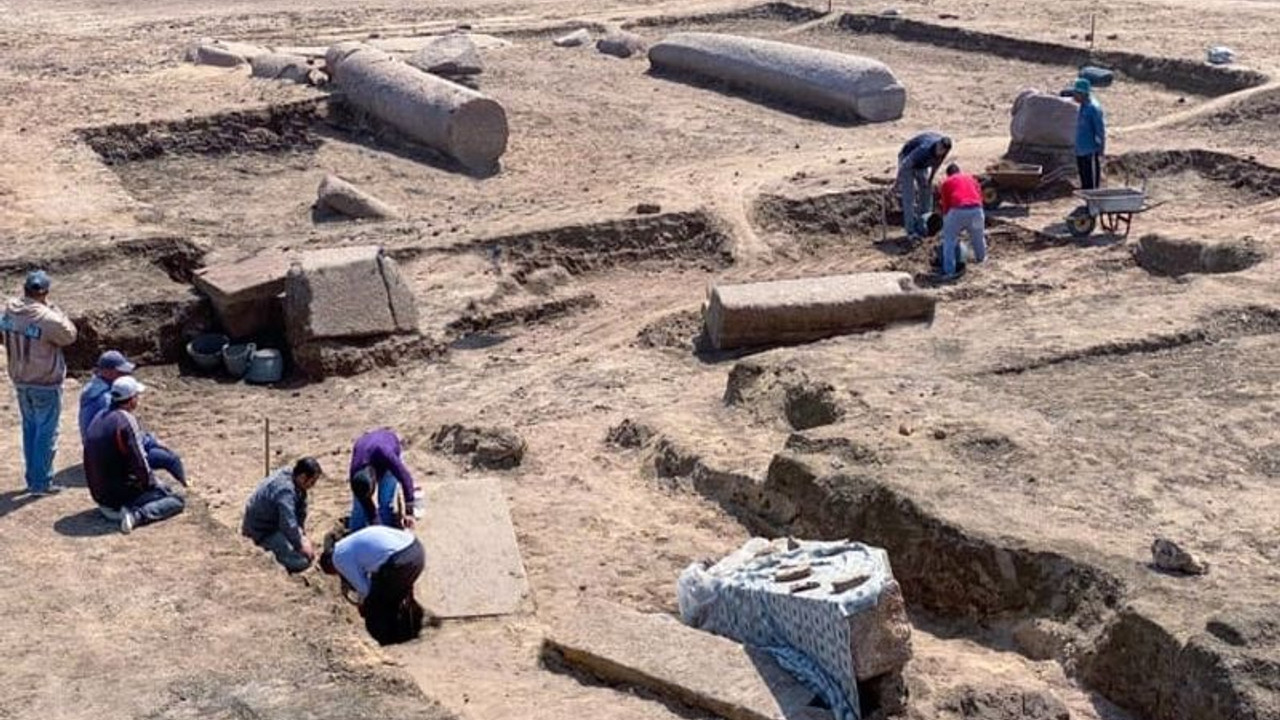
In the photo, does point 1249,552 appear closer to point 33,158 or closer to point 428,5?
point 33,158

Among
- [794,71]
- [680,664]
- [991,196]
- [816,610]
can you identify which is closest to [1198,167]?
[991,196]

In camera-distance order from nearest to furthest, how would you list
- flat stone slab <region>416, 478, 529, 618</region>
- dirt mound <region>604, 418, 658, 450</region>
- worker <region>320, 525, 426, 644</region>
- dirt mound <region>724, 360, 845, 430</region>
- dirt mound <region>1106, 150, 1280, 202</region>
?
worker <region>320, 525, 426, 644</region> < flat stone slab <region>416, 478, 529, 618</region> < dirt mound <region>724, 360, 845, 430</region> < dirt mound <region>604, 418, 658, 450</region> < dirt mound <region>1106, 150, 1280, 202</region>

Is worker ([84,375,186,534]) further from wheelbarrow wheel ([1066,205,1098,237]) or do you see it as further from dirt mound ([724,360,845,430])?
wheelbarrow wheel ([1066,205,1098,237])

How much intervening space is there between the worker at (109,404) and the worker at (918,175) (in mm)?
8451

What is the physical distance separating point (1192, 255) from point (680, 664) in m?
8.72

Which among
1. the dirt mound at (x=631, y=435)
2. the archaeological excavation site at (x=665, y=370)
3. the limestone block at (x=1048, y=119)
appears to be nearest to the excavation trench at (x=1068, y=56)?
the archaeological excavation site at (x=665, y=370)

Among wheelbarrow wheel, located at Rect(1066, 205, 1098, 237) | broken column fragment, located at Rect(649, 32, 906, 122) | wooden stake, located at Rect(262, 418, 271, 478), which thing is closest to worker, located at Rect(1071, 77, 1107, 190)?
wheelbarrow wheel, located at Rect(1066, 205, 1098, 237)

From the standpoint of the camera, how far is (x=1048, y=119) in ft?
59.5

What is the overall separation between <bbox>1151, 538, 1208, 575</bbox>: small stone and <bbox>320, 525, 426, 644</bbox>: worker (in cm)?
381

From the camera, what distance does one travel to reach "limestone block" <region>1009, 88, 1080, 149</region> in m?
18.1

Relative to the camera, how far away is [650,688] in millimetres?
8234

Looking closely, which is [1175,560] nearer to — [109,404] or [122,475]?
[122,475]

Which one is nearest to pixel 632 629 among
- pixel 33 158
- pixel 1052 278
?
pixel 1052 278

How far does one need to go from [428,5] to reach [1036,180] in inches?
653
